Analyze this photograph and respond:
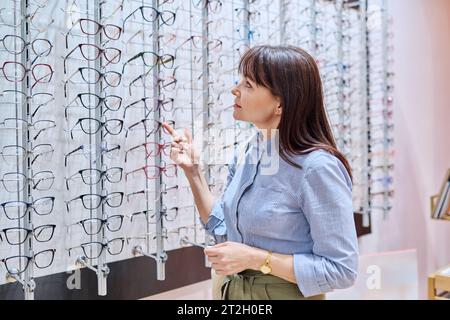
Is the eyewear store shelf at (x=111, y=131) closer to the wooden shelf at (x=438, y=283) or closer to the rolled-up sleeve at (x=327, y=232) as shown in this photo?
the rolled-up sleeve at (x=327, y=232)

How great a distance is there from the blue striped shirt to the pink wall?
64.4 inches

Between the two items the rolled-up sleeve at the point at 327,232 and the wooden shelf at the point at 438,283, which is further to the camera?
the wooden shelf at the point at 438,283

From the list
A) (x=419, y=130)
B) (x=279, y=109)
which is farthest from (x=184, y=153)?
(x=419, y=130)

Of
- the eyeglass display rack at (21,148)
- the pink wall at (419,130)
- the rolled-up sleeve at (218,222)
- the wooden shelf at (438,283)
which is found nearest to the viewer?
the rolled-up sleeve at (218,222)

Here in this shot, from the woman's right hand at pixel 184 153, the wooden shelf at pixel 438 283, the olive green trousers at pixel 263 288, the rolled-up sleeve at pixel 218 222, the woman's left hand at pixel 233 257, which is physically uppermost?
the woman's right hand at pixel 184 153

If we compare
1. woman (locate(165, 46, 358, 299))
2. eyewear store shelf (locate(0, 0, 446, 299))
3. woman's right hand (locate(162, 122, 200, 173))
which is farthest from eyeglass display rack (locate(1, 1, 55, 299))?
woman (locate(165, 46, 358, 299))

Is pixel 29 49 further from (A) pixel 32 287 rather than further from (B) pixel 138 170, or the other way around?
(A) pixel 32 287

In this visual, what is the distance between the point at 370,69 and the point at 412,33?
1.76 ft

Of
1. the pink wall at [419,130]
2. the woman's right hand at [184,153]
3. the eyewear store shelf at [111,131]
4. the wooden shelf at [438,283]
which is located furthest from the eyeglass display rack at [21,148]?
the pink wall at [419,130]

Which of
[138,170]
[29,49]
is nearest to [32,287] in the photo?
[138,170]

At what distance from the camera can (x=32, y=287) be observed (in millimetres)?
1325

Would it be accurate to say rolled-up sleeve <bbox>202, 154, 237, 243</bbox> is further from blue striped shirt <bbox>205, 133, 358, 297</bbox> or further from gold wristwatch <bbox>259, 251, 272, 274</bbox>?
gold wristwatch <bbox>259, 251, 272, 274</bbox>

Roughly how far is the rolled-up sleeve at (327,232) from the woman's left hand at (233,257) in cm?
9

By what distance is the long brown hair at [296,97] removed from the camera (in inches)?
42.1
